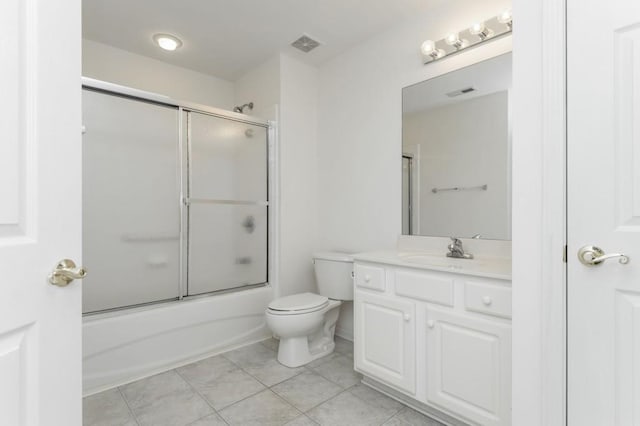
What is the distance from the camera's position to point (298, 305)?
2271mm

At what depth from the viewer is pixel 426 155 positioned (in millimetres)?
2250

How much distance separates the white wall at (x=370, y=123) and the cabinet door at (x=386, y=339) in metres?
0.68

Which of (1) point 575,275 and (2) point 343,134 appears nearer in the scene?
(1) point 575,275

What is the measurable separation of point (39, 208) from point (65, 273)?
162 millimetres

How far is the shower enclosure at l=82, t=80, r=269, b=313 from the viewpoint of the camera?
6.67ft

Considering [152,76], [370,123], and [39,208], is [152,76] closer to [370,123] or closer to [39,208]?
[370,123]

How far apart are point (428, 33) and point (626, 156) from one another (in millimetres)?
1644

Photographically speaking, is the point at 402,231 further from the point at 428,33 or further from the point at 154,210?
the point at 154,210

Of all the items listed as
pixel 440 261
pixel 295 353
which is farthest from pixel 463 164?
pixel 295 353

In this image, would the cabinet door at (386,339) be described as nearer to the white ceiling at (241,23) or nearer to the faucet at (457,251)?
the faucet at (457,251)

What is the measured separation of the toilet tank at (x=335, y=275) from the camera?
97.9 inches

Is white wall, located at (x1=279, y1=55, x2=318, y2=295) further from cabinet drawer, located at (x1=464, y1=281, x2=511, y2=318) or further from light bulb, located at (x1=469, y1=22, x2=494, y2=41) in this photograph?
cabinet drawer, located at (x1=464, y1=281, x2=511, y2=318)

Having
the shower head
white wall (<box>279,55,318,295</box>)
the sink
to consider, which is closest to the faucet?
the sink

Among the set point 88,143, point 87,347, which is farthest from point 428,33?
point 87,347
